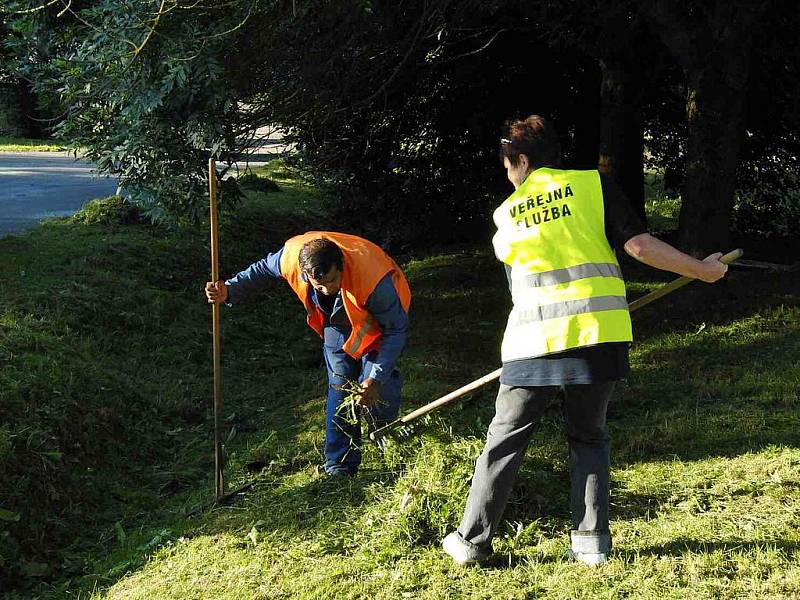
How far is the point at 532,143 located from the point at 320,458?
2.71 meters

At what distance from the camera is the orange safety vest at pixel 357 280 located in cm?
464

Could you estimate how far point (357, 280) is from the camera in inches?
182

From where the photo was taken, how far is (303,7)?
7539mm

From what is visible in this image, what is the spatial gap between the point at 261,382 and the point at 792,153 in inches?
317

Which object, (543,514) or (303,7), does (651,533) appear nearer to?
(543,514)

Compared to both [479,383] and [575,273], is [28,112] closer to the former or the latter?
[479,383]

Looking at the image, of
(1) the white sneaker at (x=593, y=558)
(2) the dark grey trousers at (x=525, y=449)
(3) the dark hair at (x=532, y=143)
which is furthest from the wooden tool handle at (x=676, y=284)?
(1) the white sneaker at (x=593, y=558)

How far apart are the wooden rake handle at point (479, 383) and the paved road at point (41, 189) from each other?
22.9ft

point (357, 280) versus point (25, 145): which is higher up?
point (25, 145)

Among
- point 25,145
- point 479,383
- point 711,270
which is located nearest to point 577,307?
point 711,270

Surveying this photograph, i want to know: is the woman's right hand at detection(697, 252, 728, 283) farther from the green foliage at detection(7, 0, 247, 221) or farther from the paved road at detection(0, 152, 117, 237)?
the paved road at detection(0, 152, 117, 237)

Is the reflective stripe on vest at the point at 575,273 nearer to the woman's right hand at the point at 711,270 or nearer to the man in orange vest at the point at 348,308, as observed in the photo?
the woman's right hand at the point at 711,270

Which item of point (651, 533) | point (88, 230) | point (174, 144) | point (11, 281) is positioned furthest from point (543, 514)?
point (88, 230)

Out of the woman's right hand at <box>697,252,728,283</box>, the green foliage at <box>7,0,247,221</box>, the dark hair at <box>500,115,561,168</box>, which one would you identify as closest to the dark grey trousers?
the woman's right hand at <box>697,252,728,283</box>
